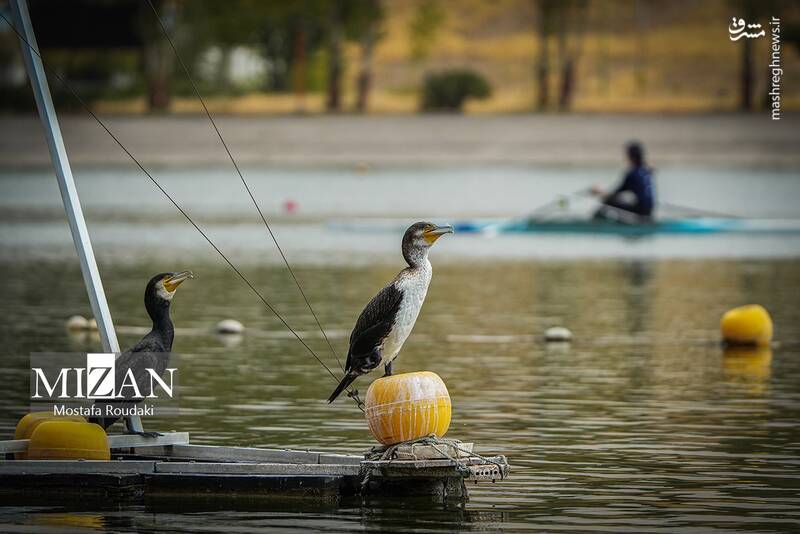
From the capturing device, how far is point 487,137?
76.5 meters

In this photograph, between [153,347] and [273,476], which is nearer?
[273,476]

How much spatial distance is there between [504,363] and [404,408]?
8.74m

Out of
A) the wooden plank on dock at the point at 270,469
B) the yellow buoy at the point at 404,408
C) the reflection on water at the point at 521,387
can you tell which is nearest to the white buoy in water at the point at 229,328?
the reflection on water at the point at 521,387

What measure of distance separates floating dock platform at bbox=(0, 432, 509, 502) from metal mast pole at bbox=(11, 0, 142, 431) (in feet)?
3.25

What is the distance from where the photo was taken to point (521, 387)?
20297mm

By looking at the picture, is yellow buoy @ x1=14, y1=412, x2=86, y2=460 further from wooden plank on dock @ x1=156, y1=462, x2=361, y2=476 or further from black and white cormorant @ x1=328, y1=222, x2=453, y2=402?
black and white cormorant @ x1=328, y1=222, x2=453, y2=402

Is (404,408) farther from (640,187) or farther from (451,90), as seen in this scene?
(451,90)

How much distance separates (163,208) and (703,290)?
2922cm

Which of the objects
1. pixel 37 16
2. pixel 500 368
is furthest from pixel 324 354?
pixel 37 16

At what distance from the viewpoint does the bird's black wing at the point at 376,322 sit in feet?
45.8

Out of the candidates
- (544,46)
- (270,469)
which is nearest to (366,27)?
(544,46)

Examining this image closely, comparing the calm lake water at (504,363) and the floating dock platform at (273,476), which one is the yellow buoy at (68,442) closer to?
the floating dock platform at (273,476)

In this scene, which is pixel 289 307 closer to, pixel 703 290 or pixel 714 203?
pixel 703 290

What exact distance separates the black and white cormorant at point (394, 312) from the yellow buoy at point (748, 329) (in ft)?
35.0
